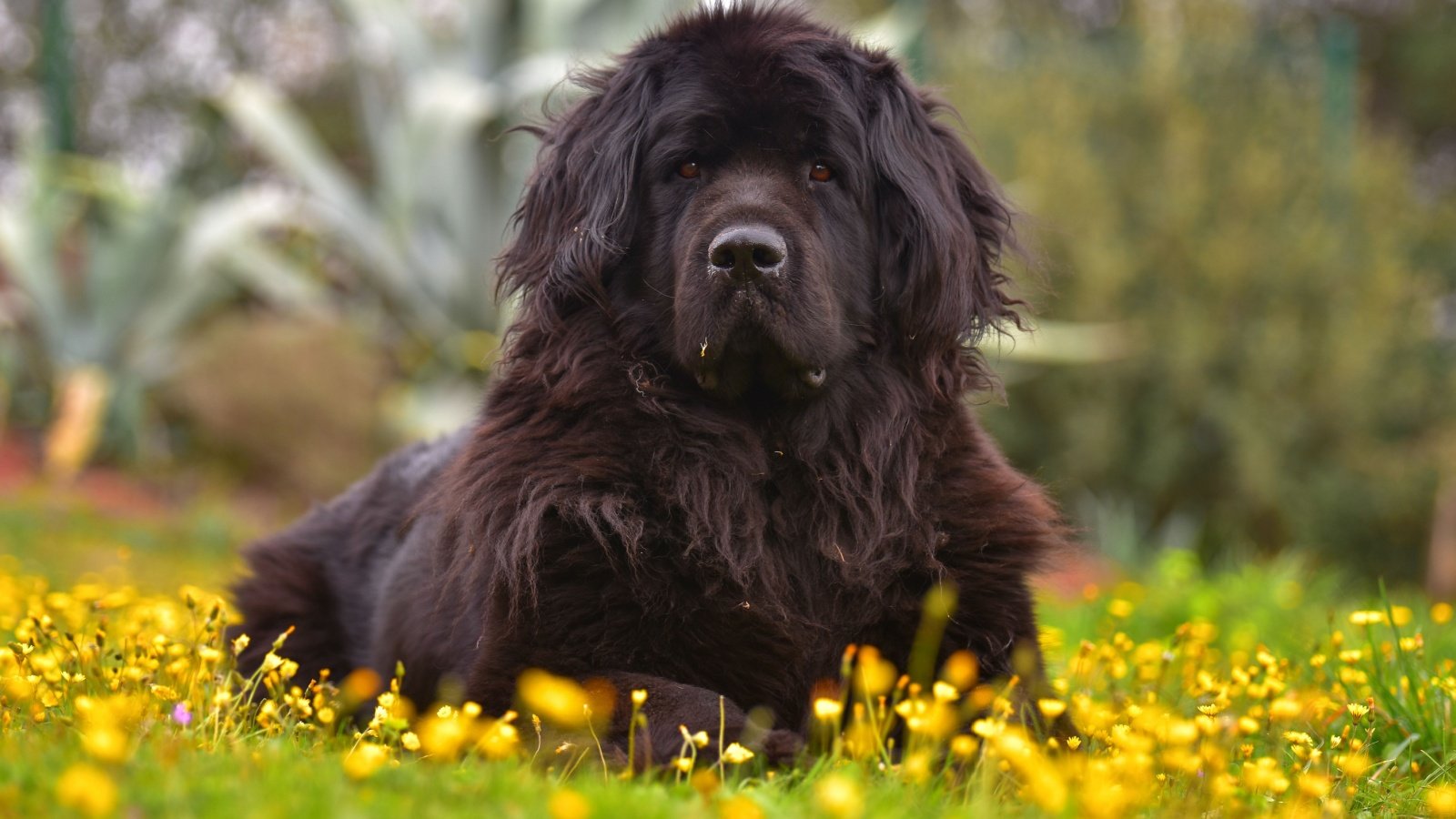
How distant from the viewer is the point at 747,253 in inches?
120

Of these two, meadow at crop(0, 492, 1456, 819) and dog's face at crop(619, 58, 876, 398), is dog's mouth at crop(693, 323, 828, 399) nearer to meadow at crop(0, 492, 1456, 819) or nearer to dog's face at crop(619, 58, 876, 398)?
dog's face at crop(619, 58, 876, 398)

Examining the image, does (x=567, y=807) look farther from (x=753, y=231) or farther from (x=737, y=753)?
(x=753, y=231)

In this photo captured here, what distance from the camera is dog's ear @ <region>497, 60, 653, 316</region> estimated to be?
3342 mm

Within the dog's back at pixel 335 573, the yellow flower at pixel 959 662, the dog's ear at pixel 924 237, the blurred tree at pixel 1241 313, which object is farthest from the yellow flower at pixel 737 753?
the blurred tree at pixel 1241 313

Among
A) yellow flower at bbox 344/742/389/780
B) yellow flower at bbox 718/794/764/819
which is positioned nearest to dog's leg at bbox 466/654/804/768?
yellow flower at bbox 718/794/764/819

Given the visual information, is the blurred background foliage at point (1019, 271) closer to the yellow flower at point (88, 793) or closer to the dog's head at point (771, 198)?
the dog's head at point (771, 198)

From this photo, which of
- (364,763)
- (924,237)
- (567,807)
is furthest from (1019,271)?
(567,807)

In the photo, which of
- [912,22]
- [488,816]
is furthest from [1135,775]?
[912,22]

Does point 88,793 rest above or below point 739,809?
above

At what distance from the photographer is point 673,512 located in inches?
122

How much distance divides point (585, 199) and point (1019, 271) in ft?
15.3

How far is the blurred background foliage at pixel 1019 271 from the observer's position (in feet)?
30.7

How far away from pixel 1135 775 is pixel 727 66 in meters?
1.90

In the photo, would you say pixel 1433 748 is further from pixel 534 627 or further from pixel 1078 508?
pixel 1078 508
